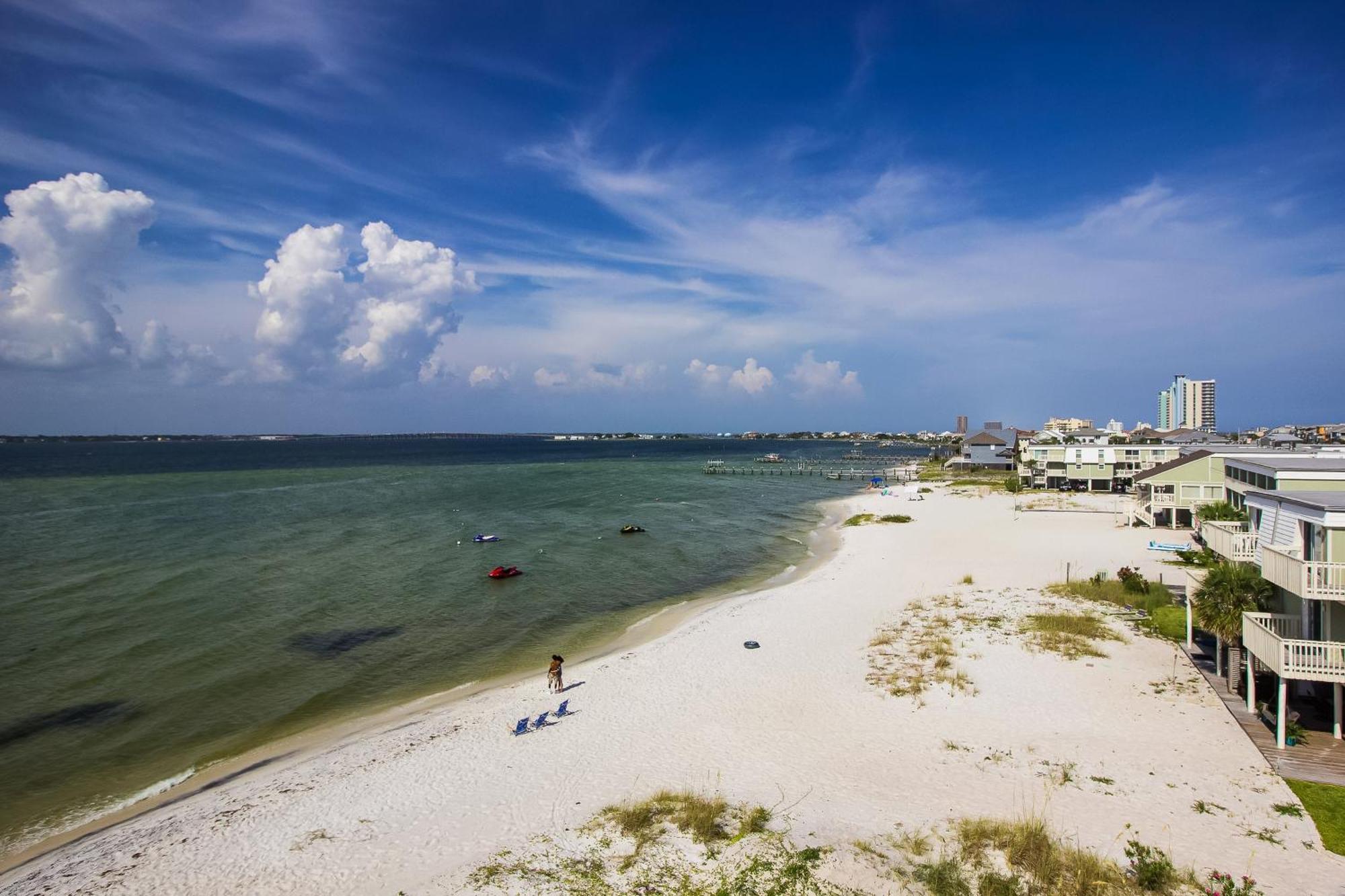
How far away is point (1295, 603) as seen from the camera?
53.0ft

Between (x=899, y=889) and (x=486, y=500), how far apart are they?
7265 centimetres

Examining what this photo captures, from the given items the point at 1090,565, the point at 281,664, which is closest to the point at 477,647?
the point at 281,664

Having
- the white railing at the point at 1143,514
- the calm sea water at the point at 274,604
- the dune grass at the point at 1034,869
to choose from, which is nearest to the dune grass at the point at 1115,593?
the calm sea water at the point at 274,604

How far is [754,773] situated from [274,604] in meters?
28.2

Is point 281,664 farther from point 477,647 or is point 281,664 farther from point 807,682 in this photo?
point 807,682

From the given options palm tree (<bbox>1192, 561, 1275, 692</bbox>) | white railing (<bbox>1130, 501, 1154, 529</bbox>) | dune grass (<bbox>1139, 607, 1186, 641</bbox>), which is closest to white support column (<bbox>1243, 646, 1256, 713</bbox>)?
palm tree (<bbox>1192, 561, 1275, 692</bbox>)

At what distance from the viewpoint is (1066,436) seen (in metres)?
84.7

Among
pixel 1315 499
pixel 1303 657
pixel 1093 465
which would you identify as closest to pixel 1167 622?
pixel 1315 499

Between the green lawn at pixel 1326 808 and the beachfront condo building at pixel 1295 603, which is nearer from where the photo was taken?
the green lawn at pixel 1326 808

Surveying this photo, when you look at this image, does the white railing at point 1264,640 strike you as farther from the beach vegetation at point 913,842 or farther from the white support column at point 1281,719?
the beach vegetation at point 913,842

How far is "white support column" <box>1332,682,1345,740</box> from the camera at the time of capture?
543 inches

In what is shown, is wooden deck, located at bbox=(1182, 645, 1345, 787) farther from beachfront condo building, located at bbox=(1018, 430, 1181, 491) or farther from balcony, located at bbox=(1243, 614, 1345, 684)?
beachfront condo building, located at bbox=(1018, 430, 1181, 491)

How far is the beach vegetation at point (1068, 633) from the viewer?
21250 mm

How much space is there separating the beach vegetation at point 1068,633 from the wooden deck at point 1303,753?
489cm
